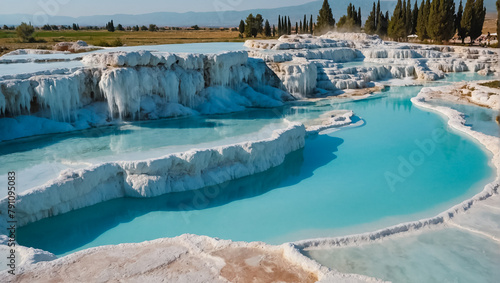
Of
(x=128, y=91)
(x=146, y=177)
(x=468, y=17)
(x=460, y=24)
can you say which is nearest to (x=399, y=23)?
(x=460, y=24)

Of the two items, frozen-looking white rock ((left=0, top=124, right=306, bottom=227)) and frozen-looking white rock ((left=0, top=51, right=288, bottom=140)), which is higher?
frozen-looking white rock ((left=0, top=51, right=288, bottom=140))

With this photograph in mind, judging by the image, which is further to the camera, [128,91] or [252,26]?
[252,26]

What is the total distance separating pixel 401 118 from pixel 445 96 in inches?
190

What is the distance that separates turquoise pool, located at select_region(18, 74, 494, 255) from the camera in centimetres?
788

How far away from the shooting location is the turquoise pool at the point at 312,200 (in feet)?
25.8

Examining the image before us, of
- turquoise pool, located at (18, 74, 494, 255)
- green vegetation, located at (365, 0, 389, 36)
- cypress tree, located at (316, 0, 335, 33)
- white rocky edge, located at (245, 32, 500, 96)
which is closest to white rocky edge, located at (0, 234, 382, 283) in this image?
turquoise pool, located at (18, 74, 494, 255)

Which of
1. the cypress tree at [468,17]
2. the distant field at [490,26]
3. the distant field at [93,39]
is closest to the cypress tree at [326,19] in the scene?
the distant field at [93,39]

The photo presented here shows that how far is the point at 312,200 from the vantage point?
30.1 ft

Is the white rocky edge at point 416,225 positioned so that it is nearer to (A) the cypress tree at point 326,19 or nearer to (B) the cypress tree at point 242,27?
(A) the cypress tree at point 326,19

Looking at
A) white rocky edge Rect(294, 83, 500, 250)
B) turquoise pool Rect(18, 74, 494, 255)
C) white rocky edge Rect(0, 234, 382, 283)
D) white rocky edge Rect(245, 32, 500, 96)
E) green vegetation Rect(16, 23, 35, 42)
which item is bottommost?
turquoise pool Rect(18, 74, 494, 255)

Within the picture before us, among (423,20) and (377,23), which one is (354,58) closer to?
(423,20)

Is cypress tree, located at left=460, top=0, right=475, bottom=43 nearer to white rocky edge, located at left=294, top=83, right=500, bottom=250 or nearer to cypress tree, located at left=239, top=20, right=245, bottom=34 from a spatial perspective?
cypress tree, located at left=239, top=20, right=245, bottom=34

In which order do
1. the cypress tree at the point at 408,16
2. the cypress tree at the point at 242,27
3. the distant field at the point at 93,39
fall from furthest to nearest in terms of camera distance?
1. the cypress tree at the point at 242,27
2. the cypress tree at the point at 408,16
3. the distant field at the point at 93,39

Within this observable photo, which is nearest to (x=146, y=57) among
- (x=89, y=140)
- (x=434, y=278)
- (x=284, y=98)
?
(x=89, y=140)
